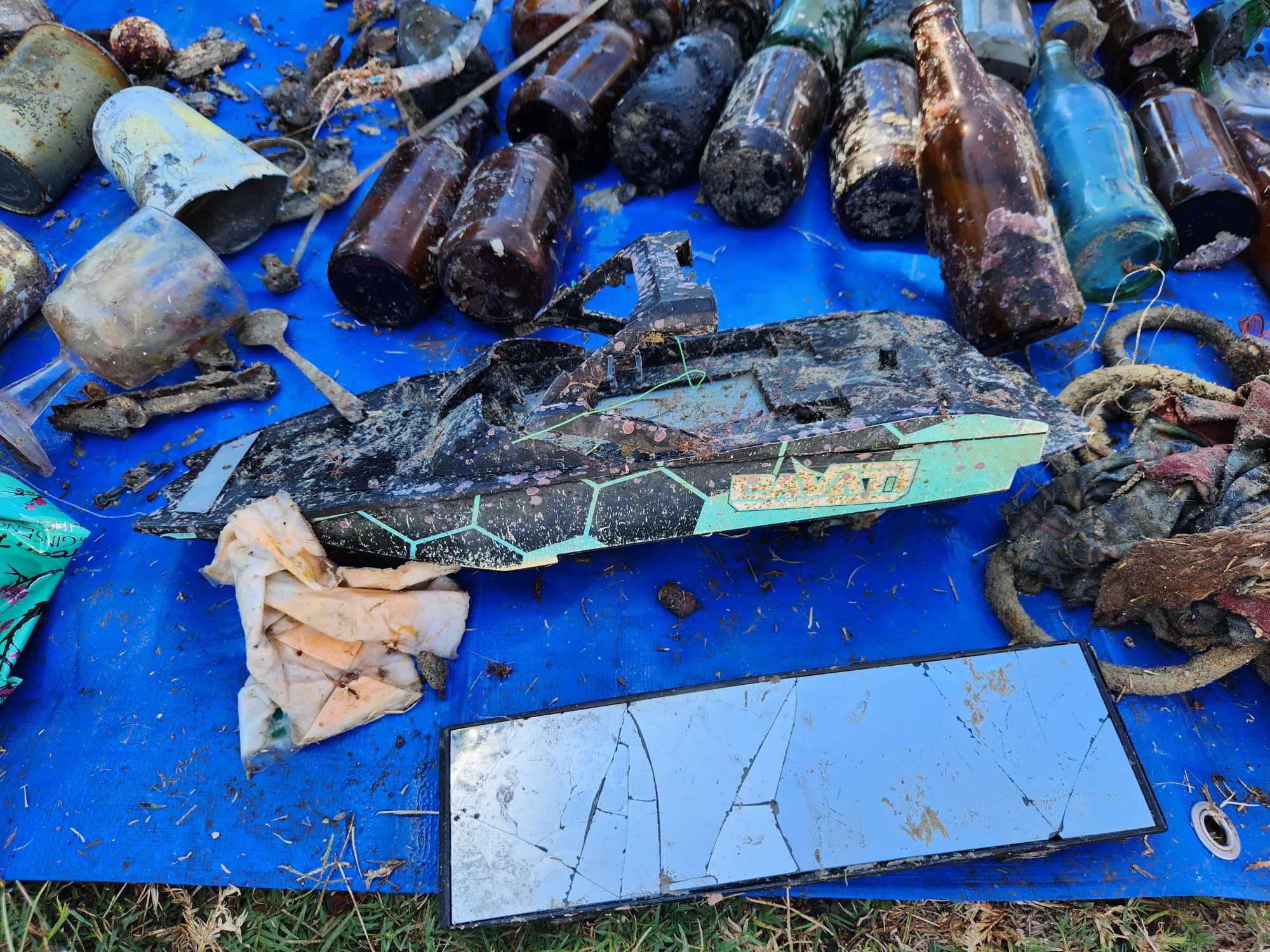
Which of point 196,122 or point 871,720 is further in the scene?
point 196,122

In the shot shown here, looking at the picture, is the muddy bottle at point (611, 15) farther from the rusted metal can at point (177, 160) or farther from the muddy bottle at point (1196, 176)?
the muddy bottle at point (1196, 176)

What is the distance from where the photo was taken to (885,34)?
3475mm

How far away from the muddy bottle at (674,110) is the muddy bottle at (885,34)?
65cm

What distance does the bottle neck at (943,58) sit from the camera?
8.73 feet

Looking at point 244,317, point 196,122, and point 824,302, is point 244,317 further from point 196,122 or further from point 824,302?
point 824,302

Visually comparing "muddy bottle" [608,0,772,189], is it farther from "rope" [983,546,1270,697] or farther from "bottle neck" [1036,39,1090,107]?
"rope" [983,546,1270,697]

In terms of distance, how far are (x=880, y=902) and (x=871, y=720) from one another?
527 mm

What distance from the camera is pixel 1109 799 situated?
1.90 meters

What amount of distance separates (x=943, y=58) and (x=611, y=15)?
6.54 ft

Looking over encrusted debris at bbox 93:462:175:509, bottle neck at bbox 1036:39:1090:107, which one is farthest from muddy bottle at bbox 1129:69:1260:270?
encrusted debris at bbox 93:462:175:509

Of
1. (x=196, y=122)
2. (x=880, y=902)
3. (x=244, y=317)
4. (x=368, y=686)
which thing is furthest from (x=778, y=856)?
(x=196, y=122)

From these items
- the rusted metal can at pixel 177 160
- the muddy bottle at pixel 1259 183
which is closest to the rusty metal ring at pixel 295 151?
the rusted metal can at pixel 177 160

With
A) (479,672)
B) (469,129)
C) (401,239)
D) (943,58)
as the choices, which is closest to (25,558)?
(479,672)

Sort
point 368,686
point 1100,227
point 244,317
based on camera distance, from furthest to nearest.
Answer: point 244,317 < point 1100,227 < point 368,686
